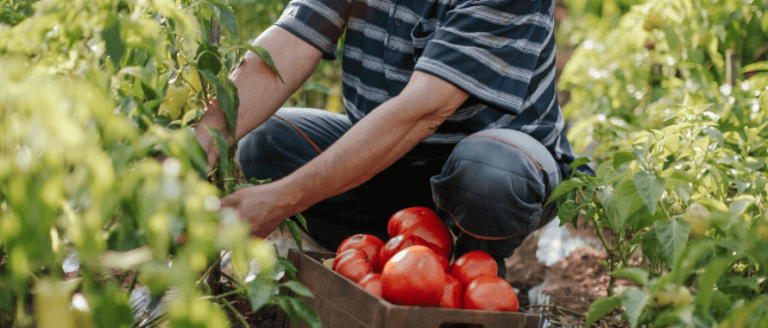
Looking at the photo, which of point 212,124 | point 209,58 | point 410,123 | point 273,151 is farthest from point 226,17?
point 273,151

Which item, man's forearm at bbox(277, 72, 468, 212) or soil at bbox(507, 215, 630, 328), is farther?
soil at bbox(507, 215, 630, 328)

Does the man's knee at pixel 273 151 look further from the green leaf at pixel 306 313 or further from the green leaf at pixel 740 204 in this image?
the green leaf at pixel 740 204

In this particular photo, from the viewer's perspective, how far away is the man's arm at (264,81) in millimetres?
1160

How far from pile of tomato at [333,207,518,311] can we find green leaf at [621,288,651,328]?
270 millimetres

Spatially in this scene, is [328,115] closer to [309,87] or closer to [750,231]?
[309,87]

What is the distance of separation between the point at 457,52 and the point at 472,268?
1.56ft

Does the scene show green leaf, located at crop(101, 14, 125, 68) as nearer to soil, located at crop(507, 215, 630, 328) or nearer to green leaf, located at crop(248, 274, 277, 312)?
green leaf, located at crop(248, 274, 277, 312)

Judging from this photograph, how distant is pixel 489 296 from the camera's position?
3.47ft

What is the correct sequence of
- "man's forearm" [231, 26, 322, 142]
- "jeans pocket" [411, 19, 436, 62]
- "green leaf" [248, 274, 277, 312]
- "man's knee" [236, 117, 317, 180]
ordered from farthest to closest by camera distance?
"man's knee" [236, 117, 317, 180] < "jeans pocket" [411, 19, 436, 62] < "man's forearm" [231, 26, 322, 142] < "green leaf" [248, 274, 277, 312]

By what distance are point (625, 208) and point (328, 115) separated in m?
1.02

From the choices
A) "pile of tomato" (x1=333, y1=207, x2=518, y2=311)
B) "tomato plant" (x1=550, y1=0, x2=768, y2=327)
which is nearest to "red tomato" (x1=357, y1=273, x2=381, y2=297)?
"pile of tomato" (x1=333, y1=207, x2=518, y2=311)

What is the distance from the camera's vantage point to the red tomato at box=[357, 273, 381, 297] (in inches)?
41.9

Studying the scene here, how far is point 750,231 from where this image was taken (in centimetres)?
59

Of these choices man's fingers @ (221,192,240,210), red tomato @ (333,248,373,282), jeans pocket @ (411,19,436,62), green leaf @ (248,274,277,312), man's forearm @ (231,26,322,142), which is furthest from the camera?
jeans pocket @ (411,19,436,62)
